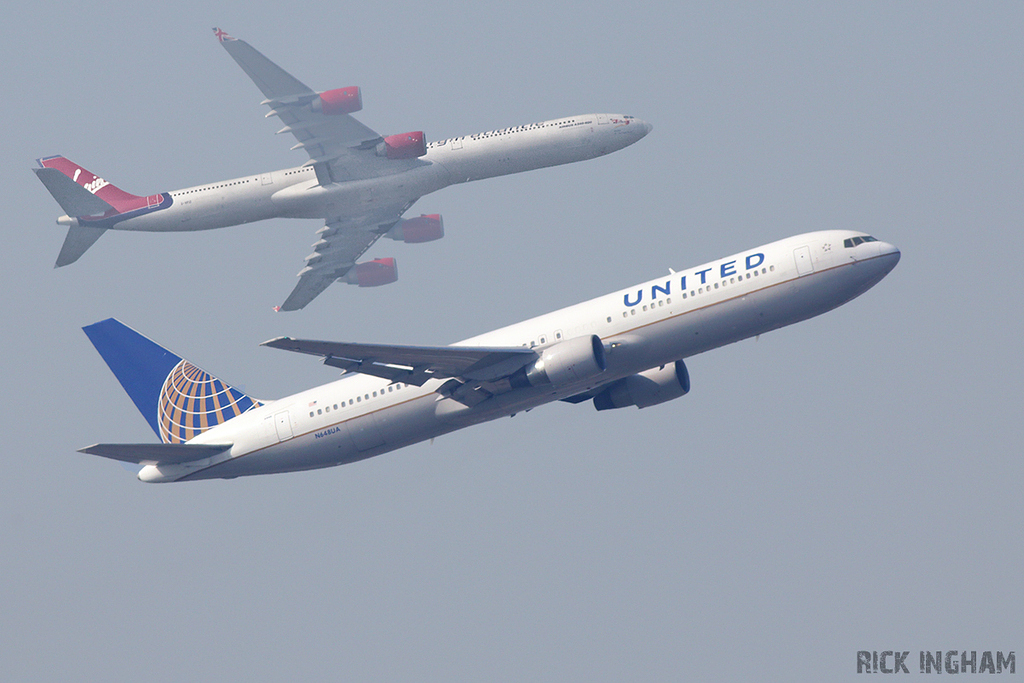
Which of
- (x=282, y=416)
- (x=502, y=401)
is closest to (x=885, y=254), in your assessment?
(x=502, y=401)

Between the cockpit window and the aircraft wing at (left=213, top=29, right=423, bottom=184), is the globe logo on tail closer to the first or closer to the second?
the aircraft wing at (left=213, top=29, right=423, bottom=184)

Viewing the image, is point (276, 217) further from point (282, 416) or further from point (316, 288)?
point (282, 416)

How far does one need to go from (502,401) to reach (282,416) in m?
9.85

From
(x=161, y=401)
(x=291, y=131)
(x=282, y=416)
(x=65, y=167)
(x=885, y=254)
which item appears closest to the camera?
(x=885, y=254)

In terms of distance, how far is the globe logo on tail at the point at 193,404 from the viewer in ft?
187

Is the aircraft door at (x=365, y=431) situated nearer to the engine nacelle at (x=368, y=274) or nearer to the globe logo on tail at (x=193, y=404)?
the globe logo on tail at (x=193, y=404)

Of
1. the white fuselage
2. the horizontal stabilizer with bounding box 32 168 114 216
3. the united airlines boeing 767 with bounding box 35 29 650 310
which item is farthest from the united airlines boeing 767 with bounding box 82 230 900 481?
the horizontal stabilizer with bounding box 32 168 114 216

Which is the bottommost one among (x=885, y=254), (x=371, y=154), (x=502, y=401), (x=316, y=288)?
(x=502, y=401)

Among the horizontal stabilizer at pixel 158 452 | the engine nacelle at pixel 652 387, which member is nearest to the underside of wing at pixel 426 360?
the engine nacelle at pixel 652 387

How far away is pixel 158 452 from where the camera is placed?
174ft

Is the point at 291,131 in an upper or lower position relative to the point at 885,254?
upper

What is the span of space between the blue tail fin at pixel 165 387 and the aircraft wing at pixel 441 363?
30.1 ft

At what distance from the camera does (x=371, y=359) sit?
49.6 m

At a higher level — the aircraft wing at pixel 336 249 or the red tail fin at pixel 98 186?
the red tail fin at pixel 98 186
